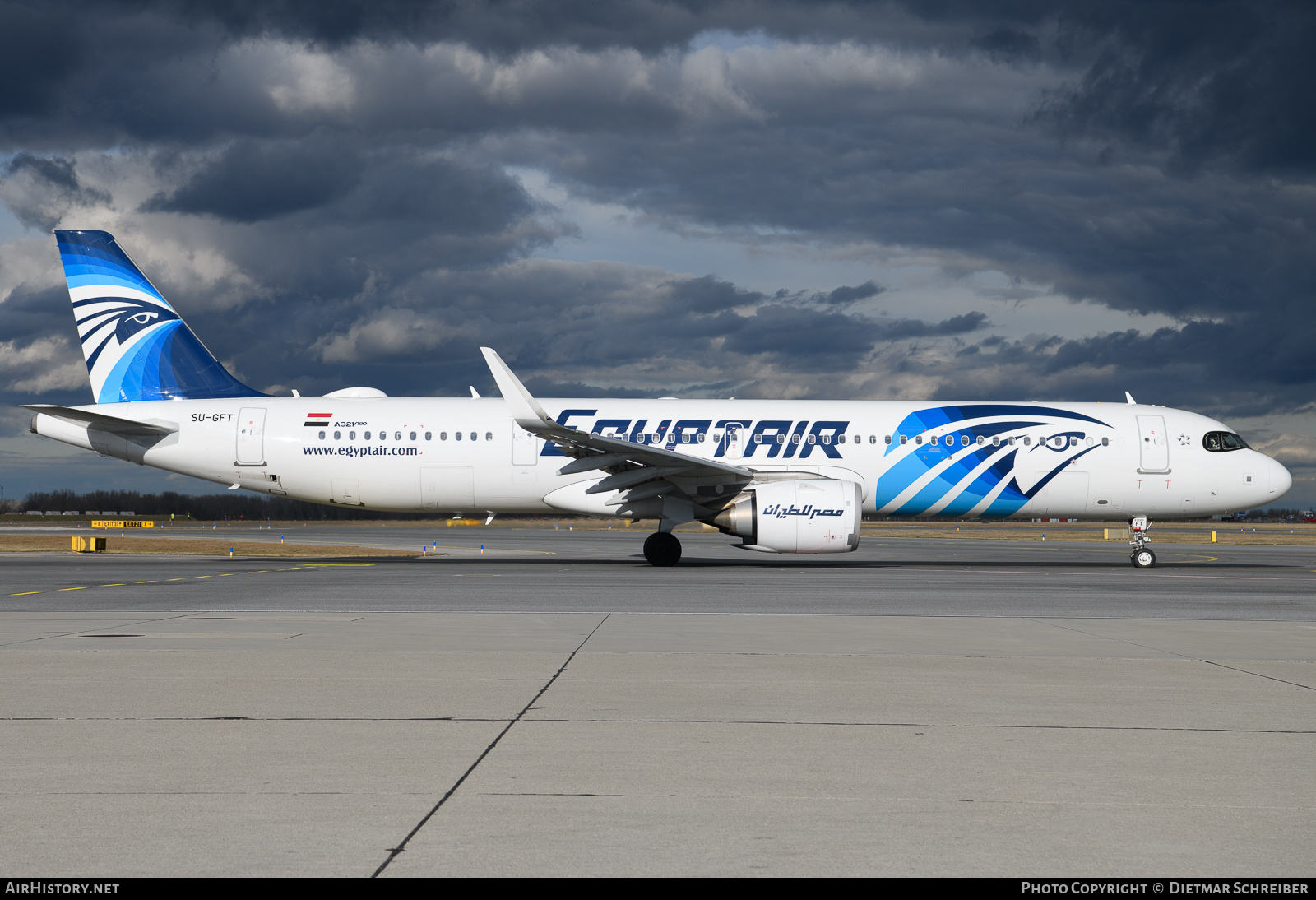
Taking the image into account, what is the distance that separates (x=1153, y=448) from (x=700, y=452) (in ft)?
36.2

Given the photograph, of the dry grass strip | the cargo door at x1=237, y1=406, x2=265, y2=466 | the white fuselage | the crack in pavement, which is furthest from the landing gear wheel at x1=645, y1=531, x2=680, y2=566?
the crack in pavement

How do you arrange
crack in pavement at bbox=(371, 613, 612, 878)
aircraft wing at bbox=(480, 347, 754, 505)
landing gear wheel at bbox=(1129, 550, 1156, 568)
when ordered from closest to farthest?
crack in pavement at bbox=(371, 613, 612, 878) → aircraft wing at bbox=(480, 347, 754, 505) → landing gear wheel at bbox=(1129, 550, 1156, 568)

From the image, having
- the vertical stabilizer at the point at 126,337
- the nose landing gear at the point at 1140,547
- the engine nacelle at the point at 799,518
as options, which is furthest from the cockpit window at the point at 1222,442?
the vertical stabilizer at the point at 126,337

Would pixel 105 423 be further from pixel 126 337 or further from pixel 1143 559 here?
pixel 1143 559

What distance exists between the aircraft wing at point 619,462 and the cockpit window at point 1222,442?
1131 cm

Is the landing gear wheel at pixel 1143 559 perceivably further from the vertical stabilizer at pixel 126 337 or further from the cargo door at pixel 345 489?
the vertical stabilizer at pixel 126 337

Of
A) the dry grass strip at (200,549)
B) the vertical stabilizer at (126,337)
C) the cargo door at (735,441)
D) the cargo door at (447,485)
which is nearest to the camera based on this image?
the cargo door at (735,441)

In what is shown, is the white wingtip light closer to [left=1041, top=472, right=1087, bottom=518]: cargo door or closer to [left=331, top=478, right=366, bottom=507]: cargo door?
[left=331, top=478, right=366, bottom=507]: cargo door

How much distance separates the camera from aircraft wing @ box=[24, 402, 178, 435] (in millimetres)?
24344

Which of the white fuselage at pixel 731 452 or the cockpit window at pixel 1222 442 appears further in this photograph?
the cockpit window at pixel 1222 442

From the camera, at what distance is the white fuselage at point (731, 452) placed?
960 inches

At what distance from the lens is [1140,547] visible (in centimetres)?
2512

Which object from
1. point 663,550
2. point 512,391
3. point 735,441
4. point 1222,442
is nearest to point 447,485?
point 512,391

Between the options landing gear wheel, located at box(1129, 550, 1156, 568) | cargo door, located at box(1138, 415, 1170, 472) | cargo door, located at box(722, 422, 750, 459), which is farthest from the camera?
cargo door, located at box(1138, 415, 1170, 472)
